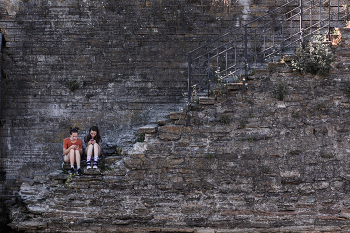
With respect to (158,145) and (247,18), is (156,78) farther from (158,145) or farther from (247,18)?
(247,18)

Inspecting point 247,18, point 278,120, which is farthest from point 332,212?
point 247,18

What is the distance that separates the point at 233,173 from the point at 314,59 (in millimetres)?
2988

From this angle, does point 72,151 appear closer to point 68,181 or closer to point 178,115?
point 68,181

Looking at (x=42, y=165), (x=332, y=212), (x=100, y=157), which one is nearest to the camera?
(x=332, y=212)

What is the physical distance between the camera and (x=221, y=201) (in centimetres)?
686

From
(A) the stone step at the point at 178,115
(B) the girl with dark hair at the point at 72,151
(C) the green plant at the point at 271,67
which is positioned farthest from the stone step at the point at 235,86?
(B) the girl with dark hair at the point at 72,151

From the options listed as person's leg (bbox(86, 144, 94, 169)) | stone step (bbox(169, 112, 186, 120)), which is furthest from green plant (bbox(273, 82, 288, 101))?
person's leg (bbox(86, 144, 94, 169))

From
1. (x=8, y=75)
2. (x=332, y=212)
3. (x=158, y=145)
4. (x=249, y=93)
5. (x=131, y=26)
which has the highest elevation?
(x=131, y=26)

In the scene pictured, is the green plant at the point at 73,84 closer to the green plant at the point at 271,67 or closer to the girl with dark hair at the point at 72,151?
the girl with dark hair at the point at 72,151

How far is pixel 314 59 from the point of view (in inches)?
268

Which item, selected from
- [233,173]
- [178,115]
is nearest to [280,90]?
[233,173]

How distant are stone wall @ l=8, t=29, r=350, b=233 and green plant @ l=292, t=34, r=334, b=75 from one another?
0.22 metres

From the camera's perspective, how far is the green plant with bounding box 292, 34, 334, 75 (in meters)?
6.81

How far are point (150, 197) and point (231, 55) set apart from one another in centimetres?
418
